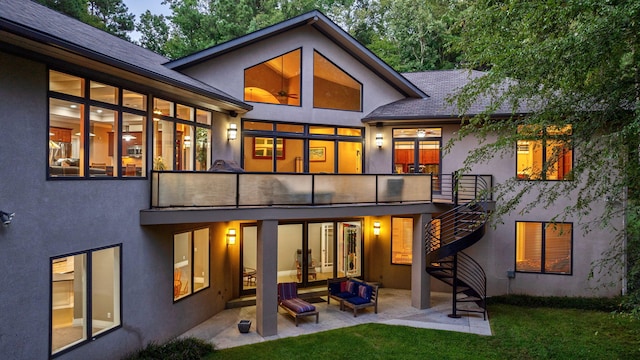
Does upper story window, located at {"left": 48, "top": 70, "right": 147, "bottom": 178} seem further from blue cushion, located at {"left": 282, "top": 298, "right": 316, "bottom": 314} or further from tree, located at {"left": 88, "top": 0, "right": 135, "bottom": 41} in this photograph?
tree, located at {"left": 88, "top": 0, "right": 135, "bottom": 41}

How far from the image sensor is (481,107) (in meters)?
13.5

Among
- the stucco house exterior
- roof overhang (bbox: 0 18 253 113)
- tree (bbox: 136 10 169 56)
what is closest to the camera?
roof overhang (bbox: 0 18 253 113)

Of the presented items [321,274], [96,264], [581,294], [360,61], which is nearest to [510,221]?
[581,294]

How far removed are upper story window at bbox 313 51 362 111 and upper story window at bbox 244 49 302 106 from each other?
0.67 metres

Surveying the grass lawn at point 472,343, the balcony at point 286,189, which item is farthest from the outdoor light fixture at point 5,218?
the grass lawn at point 472,343

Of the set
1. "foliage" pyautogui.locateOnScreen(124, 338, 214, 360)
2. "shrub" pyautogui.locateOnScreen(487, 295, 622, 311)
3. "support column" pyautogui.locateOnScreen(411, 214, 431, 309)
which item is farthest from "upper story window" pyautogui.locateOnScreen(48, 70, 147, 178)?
"shrub" pyautogui.locateOnScreen(487, 295, 622, 311)

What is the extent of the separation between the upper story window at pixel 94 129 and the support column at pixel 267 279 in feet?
10.5

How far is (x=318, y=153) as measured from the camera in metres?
13.8

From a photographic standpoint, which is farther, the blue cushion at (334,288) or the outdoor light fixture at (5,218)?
the blue cushion at (334,288)

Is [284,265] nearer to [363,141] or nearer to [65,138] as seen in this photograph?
[363,141]

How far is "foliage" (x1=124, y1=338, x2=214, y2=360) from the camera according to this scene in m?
8.30

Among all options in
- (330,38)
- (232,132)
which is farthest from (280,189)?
(330,38)

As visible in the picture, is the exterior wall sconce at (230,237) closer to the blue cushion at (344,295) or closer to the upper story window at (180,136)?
the upper story window at (180,136)

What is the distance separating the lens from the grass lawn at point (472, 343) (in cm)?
890
